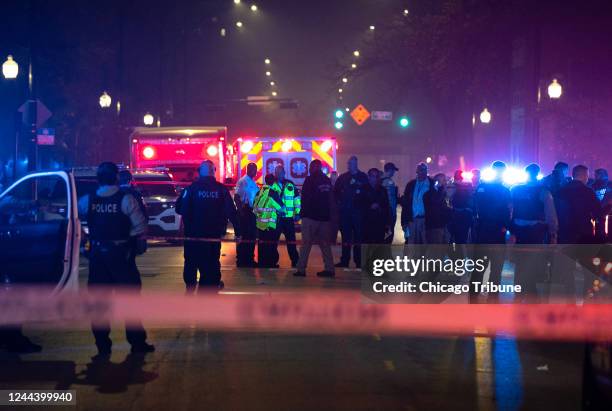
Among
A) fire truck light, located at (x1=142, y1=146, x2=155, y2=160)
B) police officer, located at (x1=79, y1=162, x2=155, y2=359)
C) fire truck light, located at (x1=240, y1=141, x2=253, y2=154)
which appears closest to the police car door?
police officer, located at (x1=79, y1=162, x2=155, y2=359)

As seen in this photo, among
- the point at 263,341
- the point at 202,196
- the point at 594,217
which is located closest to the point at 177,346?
the point at 263,341

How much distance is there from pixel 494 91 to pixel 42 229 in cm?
3613

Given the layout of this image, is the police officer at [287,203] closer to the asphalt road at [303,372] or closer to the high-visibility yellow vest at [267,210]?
the high-visibility yellow vest at [267,210]

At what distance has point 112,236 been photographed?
31.0 feet

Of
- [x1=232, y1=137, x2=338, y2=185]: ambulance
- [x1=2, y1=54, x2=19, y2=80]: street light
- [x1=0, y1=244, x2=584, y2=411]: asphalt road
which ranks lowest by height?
[x1=0, y1=244, x2=584, y2=411]: asphalt road

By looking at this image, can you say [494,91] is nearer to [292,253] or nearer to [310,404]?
[292,253]

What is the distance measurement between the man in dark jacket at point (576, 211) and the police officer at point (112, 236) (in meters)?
5.88

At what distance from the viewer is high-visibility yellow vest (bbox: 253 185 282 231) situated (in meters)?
17.0

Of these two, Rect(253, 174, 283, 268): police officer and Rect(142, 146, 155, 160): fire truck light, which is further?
Rect(142, 146, 155, 160): fire truck light

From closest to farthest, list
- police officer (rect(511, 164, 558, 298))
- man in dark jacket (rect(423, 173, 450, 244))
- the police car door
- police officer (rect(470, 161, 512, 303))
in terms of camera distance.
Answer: the police car door, police officer (rect(511, 164, 558, 298)), police officer (rect(470, 161, 512, 303)), man in dark jacket (rect(423, 173, 450, 244))

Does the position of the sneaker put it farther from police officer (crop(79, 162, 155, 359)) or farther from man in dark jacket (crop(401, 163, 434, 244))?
man in dark jacket (crop(401, 163, 434, 244))

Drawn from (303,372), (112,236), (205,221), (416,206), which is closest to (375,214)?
(416,206)

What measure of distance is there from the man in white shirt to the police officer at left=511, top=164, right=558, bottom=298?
6221 millimetres

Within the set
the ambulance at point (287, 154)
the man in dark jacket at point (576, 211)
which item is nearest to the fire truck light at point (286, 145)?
the ambulance at point (287, 154)
